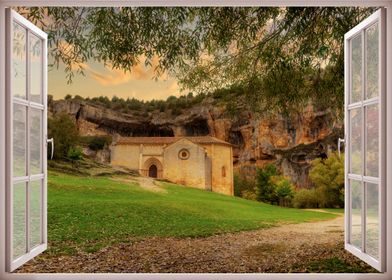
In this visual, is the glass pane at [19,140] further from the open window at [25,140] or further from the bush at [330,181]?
the bush at [330,181]

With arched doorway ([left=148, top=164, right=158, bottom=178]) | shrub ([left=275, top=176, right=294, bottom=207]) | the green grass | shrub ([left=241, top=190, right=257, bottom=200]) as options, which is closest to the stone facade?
arched doorway ([left=148, top=164, right=158, bottom=178])

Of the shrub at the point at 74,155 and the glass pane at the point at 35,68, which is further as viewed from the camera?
the shrub at the point at 74,155

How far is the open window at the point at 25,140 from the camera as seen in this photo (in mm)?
2787

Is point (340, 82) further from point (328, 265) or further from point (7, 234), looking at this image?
point (7, 234)

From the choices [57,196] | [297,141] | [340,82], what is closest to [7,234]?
[340,82]

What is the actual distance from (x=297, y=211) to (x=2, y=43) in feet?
39.9

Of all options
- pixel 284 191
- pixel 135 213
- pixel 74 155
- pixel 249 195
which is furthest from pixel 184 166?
pixel 74 155

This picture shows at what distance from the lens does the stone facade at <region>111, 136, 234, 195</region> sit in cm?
1477

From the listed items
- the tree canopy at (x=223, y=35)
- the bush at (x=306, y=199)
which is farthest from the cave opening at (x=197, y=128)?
the tree canopy at (x=223, y=35)

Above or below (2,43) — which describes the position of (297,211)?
below

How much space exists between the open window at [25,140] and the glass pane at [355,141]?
6.84 ft

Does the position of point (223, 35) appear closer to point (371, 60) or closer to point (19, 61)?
point (371, 60)

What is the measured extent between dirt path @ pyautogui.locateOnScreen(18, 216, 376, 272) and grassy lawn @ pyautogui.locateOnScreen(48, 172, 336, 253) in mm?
425

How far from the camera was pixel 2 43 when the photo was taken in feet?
9.21
